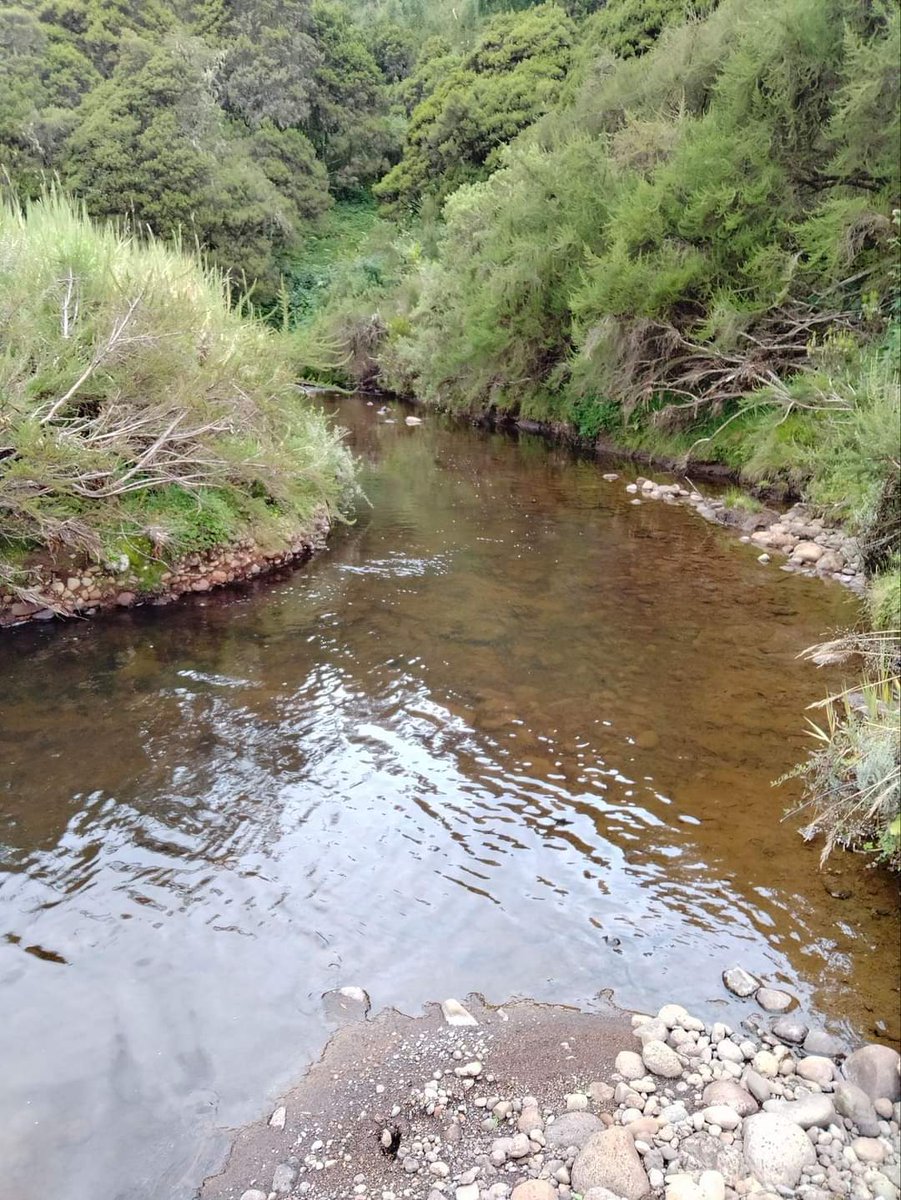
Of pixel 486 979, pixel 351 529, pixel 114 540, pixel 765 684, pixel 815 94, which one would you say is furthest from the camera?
pixel 815 94

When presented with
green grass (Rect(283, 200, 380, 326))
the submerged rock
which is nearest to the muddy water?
the submerged rock

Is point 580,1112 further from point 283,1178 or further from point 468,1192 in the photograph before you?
point 283,1178

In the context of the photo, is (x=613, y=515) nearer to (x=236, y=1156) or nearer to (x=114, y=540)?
(x=114, y=540)

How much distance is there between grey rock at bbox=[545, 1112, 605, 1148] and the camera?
2969 millimetres

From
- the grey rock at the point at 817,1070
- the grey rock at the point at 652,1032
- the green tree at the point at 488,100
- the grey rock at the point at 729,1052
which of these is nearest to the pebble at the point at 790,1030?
the grey rock at the point at 817,1070

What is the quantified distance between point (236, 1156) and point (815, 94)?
15.8 meters

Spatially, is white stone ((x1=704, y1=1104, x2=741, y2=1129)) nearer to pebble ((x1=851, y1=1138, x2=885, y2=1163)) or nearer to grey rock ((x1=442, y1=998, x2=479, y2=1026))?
pebble ((x1=851, y1=1138, x2=885, y2=1163))

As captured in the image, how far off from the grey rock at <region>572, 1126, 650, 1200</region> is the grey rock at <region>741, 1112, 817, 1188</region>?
405 mm

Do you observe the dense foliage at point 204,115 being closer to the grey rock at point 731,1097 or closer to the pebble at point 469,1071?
the pebble at point 469,1071

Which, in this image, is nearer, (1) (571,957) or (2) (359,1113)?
(2) (359,1113)

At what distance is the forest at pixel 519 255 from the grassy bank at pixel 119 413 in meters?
0.05

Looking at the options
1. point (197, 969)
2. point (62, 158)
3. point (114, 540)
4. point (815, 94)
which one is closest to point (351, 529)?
point (114, 540)

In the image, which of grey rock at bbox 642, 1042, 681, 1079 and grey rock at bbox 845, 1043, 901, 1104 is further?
grey rock at bbox 642, 1042, 681, 1079

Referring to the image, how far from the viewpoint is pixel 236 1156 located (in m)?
3.03
